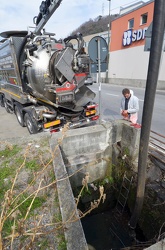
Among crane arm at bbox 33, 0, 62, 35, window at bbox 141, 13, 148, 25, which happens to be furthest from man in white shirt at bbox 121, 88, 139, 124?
window at bbox 141, 13, 148, 25

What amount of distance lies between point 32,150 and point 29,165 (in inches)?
17.9

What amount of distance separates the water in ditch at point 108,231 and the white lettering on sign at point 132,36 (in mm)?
18355

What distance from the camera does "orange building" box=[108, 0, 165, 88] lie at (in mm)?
16516

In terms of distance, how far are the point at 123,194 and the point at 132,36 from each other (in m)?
19.3

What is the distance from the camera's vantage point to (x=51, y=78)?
4.76m

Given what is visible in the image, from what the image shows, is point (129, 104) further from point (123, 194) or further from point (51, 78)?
point (51, 78)

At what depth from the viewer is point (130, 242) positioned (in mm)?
3043

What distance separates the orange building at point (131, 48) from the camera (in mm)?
16516

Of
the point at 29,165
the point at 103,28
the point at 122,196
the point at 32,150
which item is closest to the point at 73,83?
the point at 32,150

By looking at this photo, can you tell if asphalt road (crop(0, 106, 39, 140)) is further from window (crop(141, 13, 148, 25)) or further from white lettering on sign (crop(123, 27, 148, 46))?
window (crop(141, 13, 148, 25))

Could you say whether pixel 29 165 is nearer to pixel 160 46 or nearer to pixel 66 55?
pixel 160 46

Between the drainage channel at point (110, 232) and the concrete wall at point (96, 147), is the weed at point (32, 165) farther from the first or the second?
the drainage channel at point (110, 232)

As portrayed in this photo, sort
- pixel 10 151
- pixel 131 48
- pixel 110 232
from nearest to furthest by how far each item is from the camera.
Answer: pixel 10 151, pixel 110 232, pixel 131 48

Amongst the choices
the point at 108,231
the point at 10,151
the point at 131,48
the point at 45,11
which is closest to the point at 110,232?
the point at 108,231
